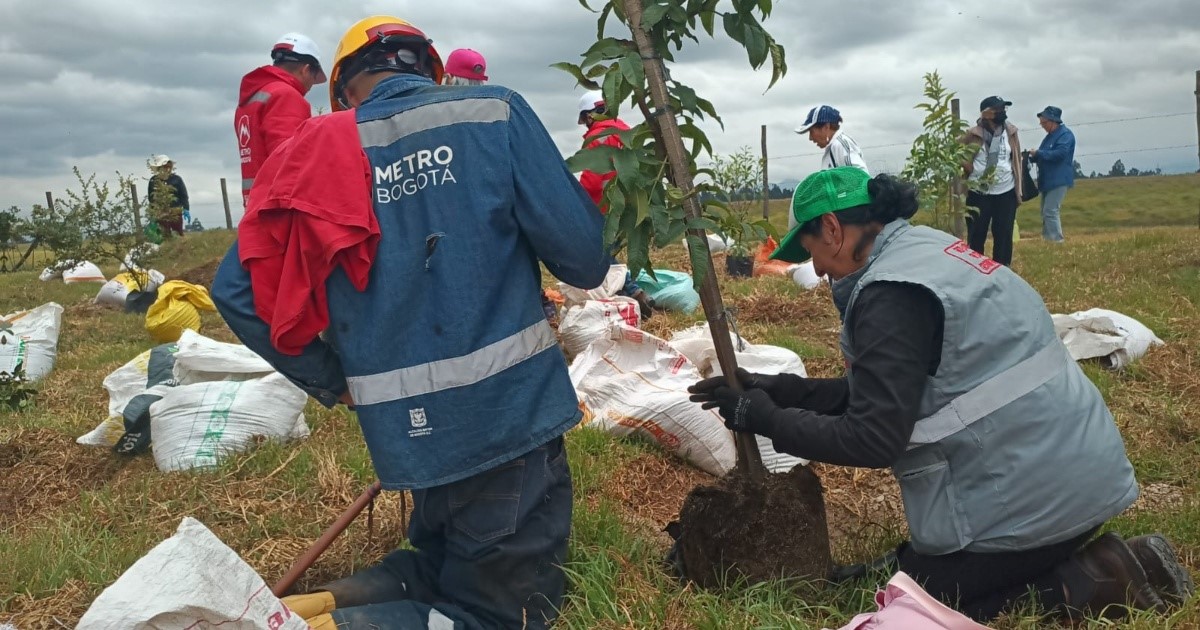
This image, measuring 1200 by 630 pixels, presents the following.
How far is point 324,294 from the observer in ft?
7.32

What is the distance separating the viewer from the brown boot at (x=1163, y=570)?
2.35m

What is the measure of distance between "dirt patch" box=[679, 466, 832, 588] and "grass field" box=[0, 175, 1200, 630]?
0.07 metres

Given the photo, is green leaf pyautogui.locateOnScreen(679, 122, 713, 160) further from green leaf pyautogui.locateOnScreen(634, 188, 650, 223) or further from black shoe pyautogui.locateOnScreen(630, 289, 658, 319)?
black shoe pyautogui.locateOnScreen(630, 289, 658, 319)

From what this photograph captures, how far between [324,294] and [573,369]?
214cm

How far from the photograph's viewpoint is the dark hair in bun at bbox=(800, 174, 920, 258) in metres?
2.39

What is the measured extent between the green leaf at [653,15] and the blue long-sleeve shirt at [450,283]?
1.26 feet

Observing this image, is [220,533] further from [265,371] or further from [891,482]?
[891,482]

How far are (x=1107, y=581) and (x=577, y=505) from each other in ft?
5.10

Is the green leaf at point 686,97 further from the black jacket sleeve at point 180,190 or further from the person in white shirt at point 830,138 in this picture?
the black jacket sleeve at point 180,190

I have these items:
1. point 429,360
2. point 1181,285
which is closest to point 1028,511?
point 429,360

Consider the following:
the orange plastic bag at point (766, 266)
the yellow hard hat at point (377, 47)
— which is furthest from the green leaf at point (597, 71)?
the orange plastic bag at point (766, 266)

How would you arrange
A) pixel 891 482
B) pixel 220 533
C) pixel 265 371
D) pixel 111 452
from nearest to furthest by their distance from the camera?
pixel 220 533 < pixel 891 482 < pixel 111 452 < pixel 265 371

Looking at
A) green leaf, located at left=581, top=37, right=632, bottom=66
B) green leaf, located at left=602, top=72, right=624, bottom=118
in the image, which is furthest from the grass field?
green leaf, located at left=581, top=37, right=632, bottom=66

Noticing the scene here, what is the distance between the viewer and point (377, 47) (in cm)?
234
